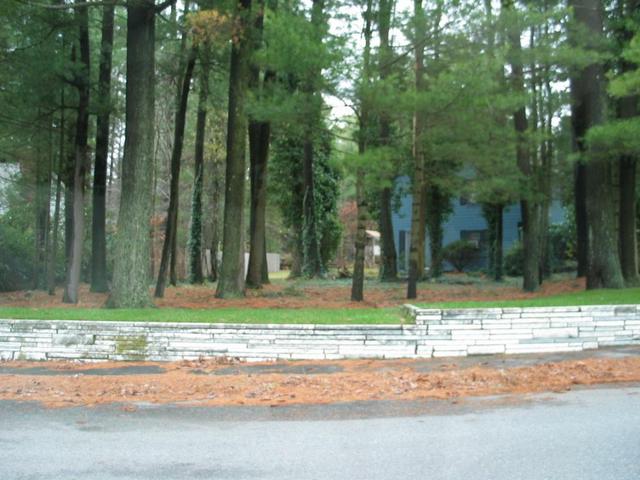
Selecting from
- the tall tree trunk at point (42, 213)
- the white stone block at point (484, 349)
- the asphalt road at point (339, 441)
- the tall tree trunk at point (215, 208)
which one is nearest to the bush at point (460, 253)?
the tall tree trunk at point (215, 208)

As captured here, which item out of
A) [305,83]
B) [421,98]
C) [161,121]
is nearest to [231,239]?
[305,83]

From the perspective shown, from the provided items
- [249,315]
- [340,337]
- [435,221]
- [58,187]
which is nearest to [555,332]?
[340,337]

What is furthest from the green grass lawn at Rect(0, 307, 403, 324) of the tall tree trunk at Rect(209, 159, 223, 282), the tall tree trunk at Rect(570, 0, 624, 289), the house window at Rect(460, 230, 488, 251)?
the house window at Rect(460, 230, 488, 251)

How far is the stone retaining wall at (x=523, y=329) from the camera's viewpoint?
11969mm

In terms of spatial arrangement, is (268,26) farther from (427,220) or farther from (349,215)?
(349,215)

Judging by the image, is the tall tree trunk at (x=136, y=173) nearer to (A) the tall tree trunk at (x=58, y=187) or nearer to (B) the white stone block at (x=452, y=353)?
(A) the tall tree trunk at (x=58, y=187)

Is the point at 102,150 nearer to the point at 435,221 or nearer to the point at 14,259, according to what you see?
the point at 14,259

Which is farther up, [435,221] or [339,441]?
[435,221]

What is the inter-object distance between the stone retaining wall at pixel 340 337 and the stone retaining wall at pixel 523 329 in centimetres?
2

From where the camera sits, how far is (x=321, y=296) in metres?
22.0

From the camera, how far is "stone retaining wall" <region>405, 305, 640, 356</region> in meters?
12.0

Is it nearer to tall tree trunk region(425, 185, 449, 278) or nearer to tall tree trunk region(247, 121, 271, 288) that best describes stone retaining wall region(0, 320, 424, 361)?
tall tree trunk region(247, 121, 271, 288)

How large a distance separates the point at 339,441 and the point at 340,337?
4878mm

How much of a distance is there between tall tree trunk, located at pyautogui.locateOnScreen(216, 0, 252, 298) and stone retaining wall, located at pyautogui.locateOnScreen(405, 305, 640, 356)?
8.09 meters
